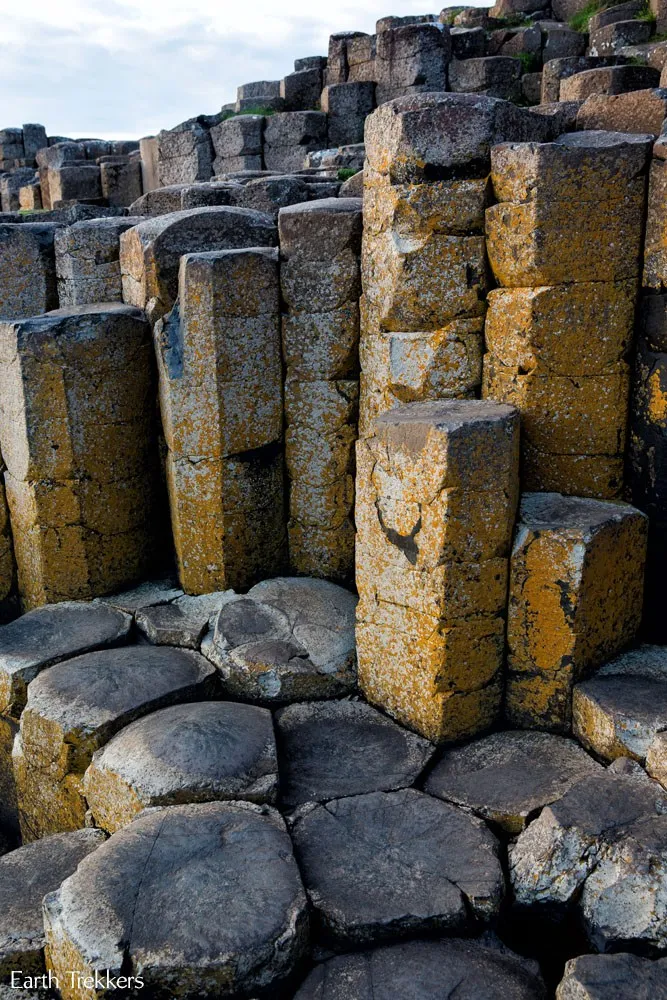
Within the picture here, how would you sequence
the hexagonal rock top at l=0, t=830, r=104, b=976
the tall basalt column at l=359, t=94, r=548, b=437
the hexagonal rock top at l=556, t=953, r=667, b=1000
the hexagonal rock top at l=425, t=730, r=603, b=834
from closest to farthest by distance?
the hexagonal rock top at l=556, t=953, r=667, b=1000
the hexagonal rock top at l=0, t=830, r=104, b=976
the hexagonal rock top at l=425, t=730, r=603, b=834
the tall basalt column at l=359, t=94, r=548, b=437

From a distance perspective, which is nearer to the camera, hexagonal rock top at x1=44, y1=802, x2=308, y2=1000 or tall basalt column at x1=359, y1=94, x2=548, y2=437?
hexagonal rock top at x1=44, y1=802, x2=308, y2=1000

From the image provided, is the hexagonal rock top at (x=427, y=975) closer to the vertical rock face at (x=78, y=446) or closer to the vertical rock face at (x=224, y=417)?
the vertical rock face at (x=224, y=417)

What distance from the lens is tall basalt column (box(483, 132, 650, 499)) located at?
362 cm

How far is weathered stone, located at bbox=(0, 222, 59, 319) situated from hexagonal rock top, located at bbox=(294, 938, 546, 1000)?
4.55 metres

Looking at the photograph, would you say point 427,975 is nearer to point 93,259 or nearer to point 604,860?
point 604,860

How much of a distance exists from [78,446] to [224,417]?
882mm

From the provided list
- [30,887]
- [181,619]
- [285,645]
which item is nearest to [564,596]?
[285,645]

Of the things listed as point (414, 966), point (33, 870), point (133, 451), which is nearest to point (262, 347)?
point (133, 451)

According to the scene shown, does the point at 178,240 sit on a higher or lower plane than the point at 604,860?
higher

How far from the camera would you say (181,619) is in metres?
4.66

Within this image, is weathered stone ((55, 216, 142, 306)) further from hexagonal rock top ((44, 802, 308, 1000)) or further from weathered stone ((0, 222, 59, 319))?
hexagonal rock top ((44, 802, 308, 1000))

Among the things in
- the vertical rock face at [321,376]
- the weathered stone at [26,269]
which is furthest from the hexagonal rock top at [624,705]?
the weathered stone at [26,269]

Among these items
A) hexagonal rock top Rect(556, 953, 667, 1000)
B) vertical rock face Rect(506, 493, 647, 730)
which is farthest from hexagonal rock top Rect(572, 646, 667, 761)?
hexagonal rock top Rect(556, 953, 667, 1000)

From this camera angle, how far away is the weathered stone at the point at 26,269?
5.73m
